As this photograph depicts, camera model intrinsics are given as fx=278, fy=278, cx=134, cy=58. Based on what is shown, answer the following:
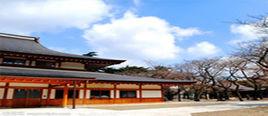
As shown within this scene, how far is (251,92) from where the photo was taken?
52406 millimetres

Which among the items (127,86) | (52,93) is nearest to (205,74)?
(127,86)

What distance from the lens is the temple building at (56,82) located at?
1850 centimetres

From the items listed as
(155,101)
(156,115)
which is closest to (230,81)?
(155,101)

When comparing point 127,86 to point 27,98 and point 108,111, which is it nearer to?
point 27,98

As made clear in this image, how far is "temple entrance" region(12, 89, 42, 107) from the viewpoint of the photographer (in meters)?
20.0

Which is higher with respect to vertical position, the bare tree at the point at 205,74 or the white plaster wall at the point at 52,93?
the bare tree at the point at 205,74

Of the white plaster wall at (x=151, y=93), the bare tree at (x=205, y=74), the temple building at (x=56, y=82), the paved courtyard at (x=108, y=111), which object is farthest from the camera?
the bare tree at (x=205, y=74)

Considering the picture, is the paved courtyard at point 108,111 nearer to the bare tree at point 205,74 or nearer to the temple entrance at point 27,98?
the temple entrance at point 27,98

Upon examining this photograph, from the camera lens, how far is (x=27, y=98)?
20.4 m

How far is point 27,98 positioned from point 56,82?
11.7ft

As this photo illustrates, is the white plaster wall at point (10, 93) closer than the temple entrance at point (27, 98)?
Yes

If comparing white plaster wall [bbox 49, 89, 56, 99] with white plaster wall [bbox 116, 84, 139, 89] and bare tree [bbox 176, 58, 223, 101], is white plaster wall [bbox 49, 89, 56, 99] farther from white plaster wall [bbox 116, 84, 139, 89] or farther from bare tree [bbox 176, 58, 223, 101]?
bare tree [bbox 176, 58, 223, 101]

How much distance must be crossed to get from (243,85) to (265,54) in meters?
34.3

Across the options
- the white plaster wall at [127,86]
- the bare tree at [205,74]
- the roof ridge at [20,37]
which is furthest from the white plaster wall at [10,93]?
→ the bare tree at [205,74]
